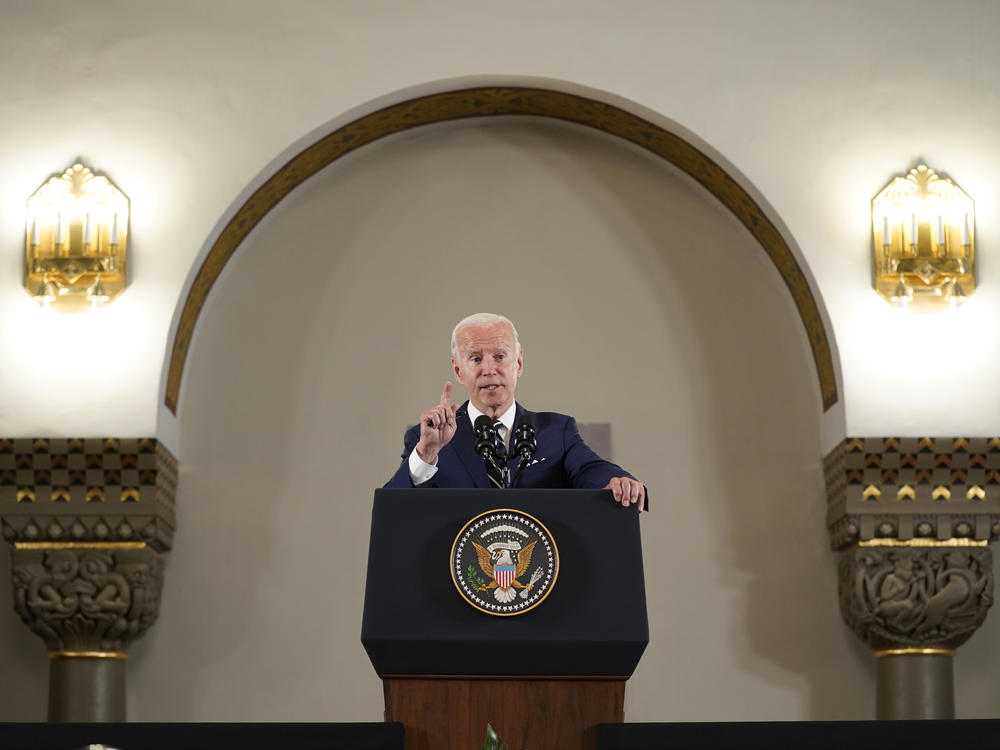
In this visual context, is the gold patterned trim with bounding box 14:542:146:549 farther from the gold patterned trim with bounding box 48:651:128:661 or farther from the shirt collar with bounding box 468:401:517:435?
the shirt collar with bounding box 468:401:517:435

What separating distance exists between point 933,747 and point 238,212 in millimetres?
4730

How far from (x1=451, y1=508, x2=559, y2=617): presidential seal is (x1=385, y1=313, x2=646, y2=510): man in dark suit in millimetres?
516

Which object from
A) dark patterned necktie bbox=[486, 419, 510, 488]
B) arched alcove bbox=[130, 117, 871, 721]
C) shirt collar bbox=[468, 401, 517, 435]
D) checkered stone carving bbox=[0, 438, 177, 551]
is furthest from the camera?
arched alcove bbox=[130, 117, 871, 721]

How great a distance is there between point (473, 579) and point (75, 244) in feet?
13.4

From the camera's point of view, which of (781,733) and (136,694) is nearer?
(781,733)

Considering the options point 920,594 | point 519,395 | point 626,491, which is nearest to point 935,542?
point 920,594

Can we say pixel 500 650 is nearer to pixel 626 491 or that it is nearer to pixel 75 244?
pixel 626 491

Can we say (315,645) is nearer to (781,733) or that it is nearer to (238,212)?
(238,212)

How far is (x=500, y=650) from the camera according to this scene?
8.47 feet

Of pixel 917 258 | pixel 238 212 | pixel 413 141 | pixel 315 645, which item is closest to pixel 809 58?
pixel 917 258

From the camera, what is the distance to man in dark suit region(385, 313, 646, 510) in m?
3.29

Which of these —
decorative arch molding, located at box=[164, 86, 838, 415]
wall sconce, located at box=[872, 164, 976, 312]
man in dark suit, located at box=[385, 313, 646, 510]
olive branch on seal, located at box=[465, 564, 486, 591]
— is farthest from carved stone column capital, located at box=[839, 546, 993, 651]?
olive branch on seal, located at box=[465, 564, 486, 591]

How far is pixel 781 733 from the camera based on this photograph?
2529 mm

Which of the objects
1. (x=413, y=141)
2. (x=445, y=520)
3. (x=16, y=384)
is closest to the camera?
(x=445, y=520)
